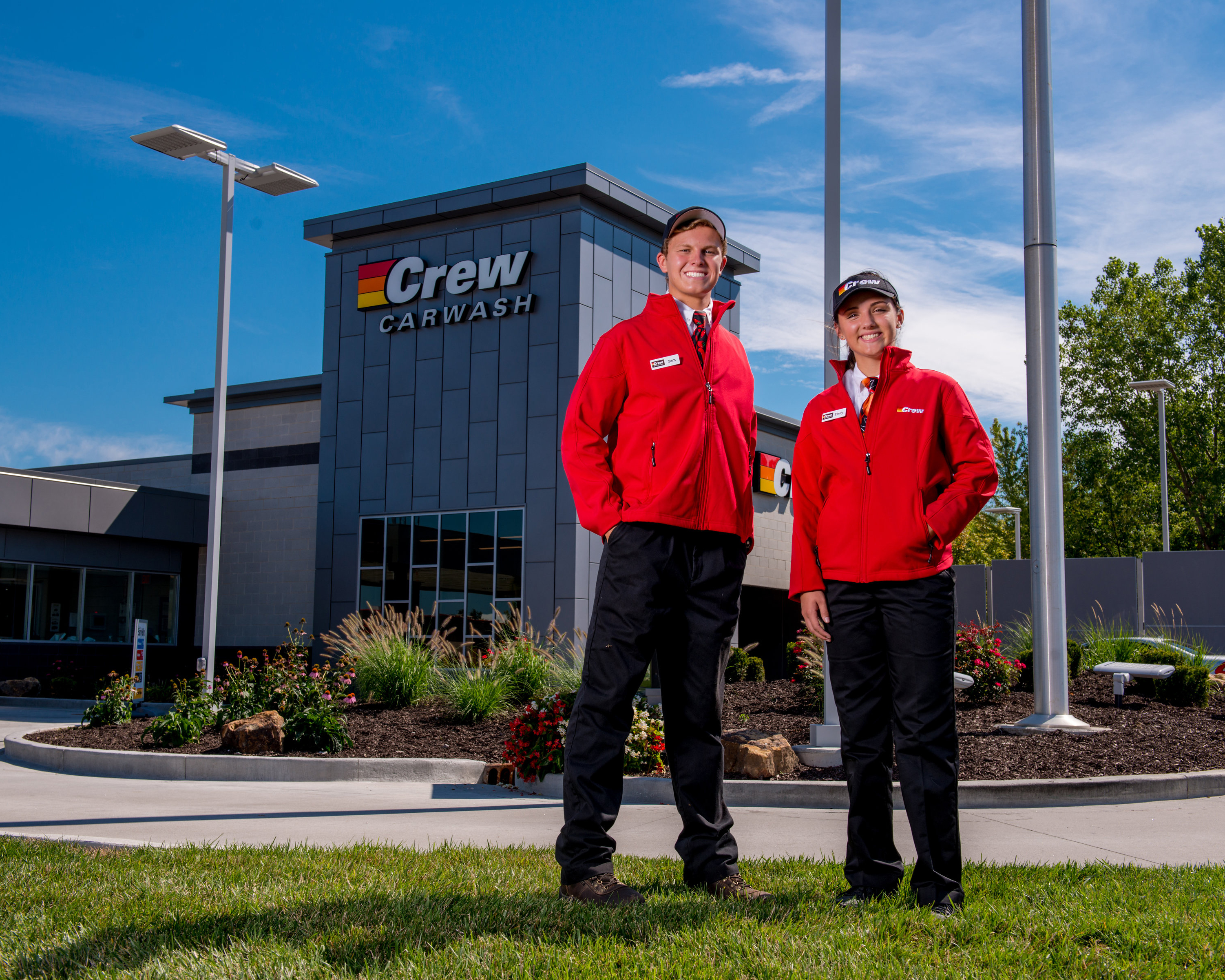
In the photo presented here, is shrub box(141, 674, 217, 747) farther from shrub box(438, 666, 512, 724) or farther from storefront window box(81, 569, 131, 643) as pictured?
storefront window box(81, 569, 131, 643)

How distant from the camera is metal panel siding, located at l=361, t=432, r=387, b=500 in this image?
23.5 m

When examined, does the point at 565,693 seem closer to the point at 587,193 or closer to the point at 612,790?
the point at 612,790

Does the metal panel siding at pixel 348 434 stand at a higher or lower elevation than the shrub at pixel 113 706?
higher

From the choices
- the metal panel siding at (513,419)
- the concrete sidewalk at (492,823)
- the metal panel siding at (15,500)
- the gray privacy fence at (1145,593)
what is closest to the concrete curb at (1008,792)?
the concrete sidewalk at (492,823)

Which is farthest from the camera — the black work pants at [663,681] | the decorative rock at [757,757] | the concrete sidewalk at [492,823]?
the decorative rock at [757,757]

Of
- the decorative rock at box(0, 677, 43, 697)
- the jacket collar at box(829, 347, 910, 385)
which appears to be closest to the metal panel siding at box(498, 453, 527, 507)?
the decorative rock at box(0, 677, 43, 697)

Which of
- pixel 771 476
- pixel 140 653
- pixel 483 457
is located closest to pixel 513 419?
pixel 483 457

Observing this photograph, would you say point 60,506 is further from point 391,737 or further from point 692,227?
point 692,227

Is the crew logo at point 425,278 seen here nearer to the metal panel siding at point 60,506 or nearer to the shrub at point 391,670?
the metal panel siding at point 60,506

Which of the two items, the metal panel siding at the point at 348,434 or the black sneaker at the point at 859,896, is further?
the metal panel siding at the point at 348,434

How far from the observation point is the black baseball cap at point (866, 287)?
159 inches

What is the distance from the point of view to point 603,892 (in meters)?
3.54

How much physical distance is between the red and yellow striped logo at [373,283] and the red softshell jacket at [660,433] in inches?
820

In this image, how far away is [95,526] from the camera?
24906 mm
